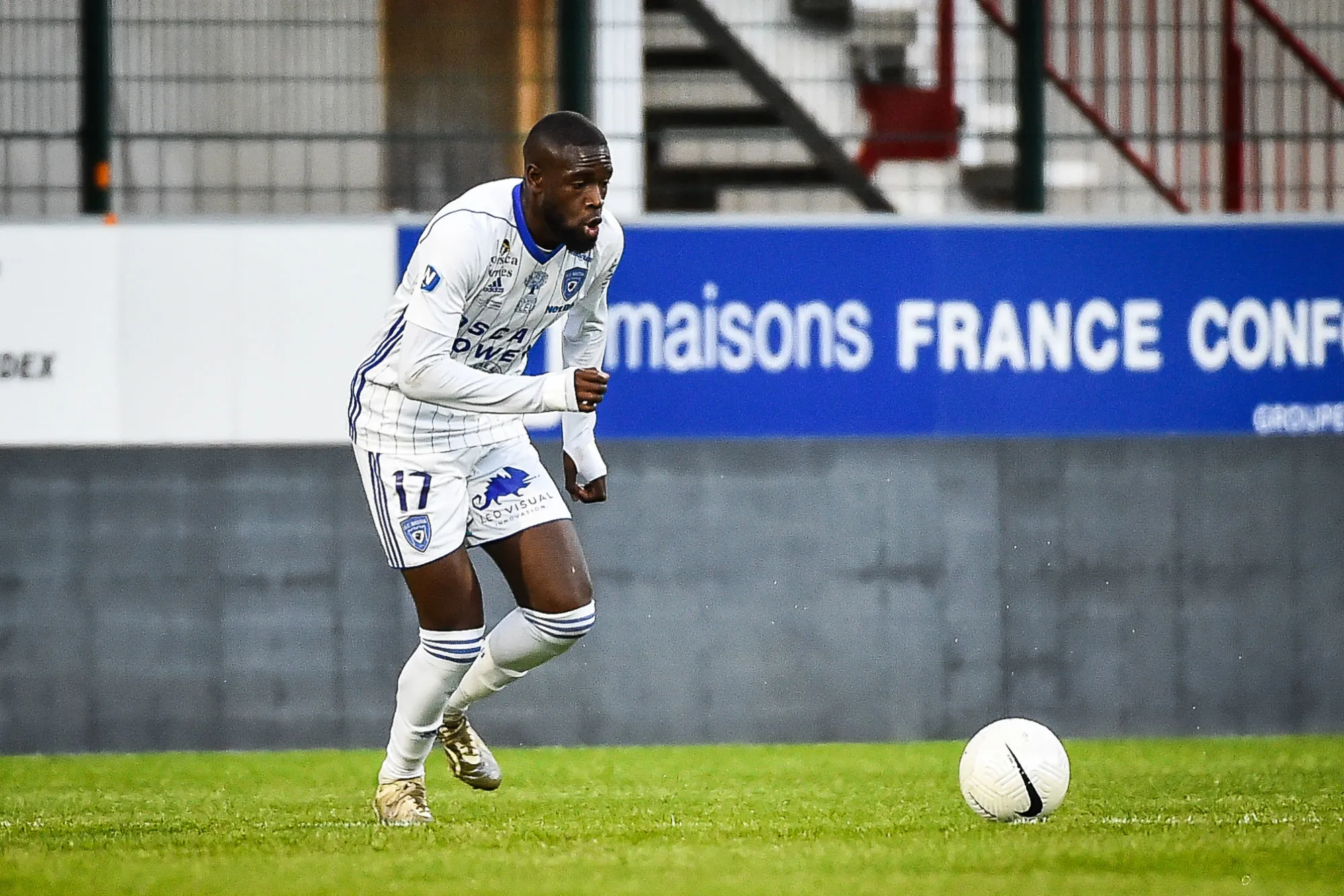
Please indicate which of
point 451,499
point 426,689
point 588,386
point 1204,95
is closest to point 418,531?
point 451,499

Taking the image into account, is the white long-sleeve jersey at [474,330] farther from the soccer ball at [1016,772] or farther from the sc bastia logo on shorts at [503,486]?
the soccer ball at [1016,772]

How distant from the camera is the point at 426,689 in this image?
6.56 m

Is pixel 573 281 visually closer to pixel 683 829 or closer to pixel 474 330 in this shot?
pixel 474 330

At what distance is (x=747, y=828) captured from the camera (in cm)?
652

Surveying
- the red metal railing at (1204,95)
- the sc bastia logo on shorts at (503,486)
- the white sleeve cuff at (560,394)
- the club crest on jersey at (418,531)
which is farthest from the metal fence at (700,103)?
the white sleeve cuff at (560,394)

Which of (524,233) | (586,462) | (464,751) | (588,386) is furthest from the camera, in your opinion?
(586,462)

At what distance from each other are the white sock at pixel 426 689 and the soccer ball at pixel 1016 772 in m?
1.61

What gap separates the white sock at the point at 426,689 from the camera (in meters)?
6.55

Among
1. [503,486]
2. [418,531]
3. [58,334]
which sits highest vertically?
[58,334]

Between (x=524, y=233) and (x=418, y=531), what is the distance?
98 centimetres

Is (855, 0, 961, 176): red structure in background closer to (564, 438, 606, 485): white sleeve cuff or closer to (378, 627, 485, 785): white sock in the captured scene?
(564, 438, 606, 485): white sleeve cuff

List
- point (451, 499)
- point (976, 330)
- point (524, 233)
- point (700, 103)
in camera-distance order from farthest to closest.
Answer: point (700, 103) → point (976, 330) → point (451, 499) → point (524, 233)

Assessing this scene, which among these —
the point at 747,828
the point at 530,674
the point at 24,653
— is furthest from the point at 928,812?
the point at 24,653

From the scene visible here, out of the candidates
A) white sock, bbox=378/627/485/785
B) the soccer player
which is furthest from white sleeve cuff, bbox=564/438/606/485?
white sock, bbox=378/627/485/785
